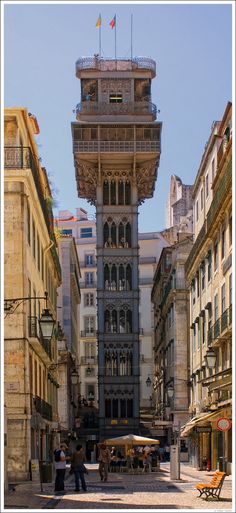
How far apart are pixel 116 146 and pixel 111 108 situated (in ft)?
13.4

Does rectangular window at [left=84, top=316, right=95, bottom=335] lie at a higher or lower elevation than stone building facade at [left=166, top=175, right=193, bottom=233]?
lower

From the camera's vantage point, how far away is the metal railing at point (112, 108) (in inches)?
3420

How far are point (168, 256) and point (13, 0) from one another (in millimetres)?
73658

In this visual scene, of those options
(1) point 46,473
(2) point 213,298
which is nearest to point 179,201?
(2) point 213,298

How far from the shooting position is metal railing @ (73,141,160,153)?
84.6 m

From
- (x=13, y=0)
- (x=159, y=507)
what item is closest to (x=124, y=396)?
(x=159, y=507)

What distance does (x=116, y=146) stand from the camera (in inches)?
3337

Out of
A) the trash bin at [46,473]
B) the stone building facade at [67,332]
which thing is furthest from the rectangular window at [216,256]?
the stone building facade at [67,332]

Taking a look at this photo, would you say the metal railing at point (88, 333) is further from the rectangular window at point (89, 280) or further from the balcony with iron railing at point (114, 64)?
the balcony with iron railing at point (114, 64)

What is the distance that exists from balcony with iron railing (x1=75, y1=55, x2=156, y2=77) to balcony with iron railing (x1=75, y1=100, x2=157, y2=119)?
3239mm

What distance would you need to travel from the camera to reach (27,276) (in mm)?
37031

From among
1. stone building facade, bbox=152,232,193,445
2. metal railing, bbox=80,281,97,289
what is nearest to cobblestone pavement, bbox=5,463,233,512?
stone building facade, bbox=152,232,193,445

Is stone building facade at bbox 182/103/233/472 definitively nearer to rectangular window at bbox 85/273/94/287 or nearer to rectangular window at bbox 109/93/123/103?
rectangular window at bbox 109/93/123/103

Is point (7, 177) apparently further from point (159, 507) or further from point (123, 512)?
point (123, 512)
